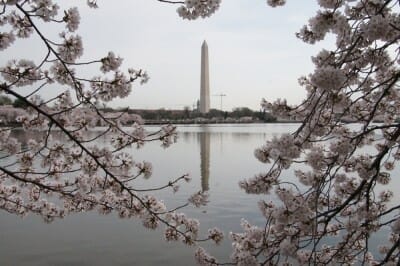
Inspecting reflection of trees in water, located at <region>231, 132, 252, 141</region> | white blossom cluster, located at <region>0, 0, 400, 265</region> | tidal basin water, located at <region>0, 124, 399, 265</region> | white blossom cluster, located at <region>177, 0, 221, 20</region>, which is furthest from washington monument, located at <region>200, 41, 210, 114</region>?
white blossom cluster, located at <region>177, 0, 221, 20</region>

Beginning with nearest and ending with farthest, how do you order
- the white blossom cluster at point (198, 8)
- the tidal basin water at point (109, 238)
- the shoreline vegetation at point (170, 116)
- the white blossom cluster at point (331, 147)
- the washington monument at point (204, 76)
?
the white blossom cluster at point (331, 147), the white blossom cluster at point (198, 8), the shoreline vegetation at point (170, 116), the tidal basin water at point (109, 238), the washington monument at point (204, 76)

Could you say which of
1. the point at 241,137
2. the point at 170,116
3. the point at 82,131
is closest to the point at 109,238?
the point at 82,131

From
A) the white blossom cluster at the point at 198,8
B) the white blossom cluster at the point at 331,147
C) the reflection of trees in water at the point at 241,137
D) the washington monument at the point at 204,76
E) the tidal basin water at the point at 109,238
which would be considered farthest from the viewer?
the washington monument at the point at 204,76

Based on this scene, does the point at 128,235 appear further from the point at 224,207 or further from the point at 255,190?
the point at 255,190

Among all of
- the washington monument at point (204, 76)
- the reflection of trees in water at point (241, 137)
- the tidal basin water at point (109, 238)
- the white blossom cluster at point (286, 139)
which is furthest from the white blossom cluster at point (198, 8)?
the washington monument at point (204, 76)

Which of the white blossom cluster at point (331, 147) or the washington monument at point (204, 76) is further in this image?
the washington monument at point (204, 76)

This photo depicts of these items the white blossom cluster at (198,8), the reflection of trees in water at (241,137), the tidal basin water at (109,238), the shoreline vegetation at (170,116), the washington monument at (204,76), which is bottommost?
the reflection of trees in water at (241,137)

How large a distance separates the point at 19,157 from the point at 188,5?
219 centimetres

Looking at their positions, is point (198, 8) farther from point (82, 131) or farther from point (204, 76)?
point (204, 76)

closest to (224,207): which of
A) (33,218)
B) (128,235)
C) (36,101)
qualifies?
(128,235)

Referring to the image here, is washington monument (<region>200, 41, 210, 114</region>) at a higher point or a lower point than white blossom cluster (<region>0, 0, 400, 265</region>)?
higher

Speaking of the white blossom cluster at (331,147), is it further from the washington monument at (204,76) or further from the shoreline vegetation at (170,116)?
the washington monument at (204,76)

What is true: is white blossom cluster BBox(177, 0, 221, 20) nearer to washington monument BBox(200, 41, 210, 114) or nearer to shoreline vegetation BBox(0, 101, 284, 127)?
shoreline vegetation BBox(0, 101, 284, 127)

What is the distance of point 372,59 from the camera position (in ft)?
8.27
